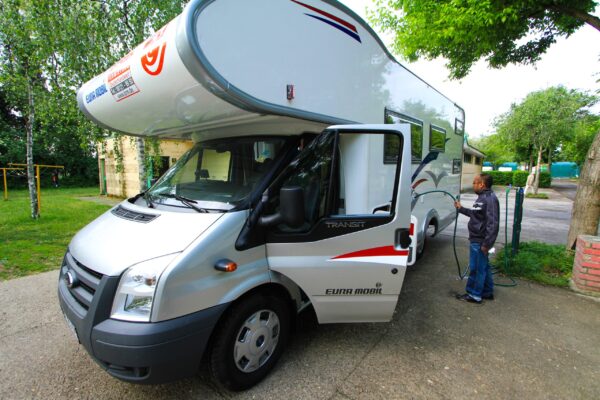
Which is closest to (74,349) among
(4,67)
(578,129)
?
(4,67)

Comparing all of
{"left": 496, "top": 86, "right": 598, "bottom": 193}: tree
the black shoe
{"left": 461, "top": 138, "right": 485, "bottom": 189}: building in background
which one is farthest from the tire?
{"left": 461, "top": 138, "right": 485, "bottom": 189}: building in background

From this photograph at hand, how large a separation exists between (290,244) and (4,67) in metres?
9.89

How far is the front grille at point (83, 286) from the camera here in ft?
6.82

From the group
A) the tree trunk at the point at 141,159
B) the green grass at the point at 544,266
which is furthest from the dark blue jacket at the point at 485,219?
the tree trunk at the point at 141,159

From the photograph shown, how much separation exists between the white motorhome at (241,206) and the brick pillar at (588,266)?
3.01 m

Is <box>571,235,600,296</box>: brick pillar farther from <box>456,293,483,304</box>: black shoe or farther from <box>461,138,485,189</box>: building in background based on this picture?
<box>461,138,485,189</box>: building in background

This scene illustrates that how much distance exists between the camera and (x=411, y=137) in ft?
13.5

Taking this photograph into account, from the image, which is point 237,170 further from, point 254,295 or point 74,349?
point 74,349

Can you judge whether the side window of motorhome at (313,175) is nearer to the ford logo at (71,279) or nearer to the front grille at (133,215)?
the front grille at (133,215)

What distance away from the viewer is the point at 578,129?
69.6 feet

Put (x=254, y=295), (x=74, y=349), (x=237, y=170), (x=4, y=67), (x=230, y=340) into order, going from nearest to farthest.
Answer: (x=230, y=340), (x=254, y=295), (x=237, y=170), (x=74, y=349), (x=4, y=67)

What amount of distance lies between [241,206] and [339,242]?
2.86 feet

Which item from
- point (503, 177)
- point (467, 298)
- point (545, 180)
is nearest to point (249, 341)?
point (467, 298)

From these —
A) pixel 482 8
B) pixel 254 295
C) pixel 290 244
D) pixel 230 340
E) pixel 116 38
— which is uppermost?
pixel 116 38
